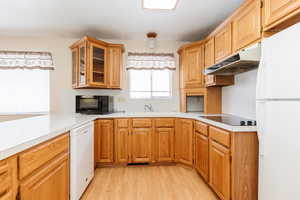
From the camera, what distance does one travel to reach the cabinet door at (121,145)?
264 cm

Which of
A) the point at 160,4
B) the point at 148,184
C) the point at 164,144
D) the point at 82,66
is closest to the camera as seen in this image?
the point at 160,4

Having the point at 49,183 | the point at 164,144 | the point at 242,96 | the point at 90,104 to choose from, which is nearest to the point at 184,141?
the point at 164,144

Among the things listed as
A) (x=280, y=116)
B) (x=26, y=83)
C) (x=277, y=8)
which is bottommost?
(x=280, y=116)

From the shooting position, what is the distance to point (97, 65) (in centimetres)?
287

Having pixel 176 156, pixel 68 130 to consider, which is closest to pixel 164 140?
pixel 176 156

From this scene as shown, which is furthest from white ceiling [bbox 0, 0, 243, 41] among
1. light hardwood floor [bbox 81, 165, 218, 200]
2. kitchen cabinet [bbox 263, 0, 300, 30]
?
light hardwood floor [bbox 81, 165, 218, 200]

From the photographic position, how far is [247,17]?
1.66 meters

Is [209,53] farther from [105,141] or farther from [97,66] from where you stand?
[105,141]

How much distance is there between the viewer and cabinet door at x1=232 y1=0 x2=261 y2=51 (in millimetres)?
1499

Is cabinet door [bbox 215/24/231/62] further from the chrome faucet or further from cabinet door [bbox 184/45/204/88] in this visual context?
the chrome faucet

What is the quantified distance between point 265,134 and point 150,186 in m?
1.49

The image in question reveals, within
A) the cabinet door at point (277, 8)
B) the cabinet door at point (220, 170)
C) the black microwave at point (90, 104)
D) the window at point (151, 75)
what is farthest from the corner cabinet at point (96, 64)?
the cabinet door at point (277, 8)

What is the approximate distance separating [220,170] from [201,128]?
2.00 ft

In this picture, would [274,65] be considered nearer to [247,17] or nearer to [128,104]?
[247,17]
